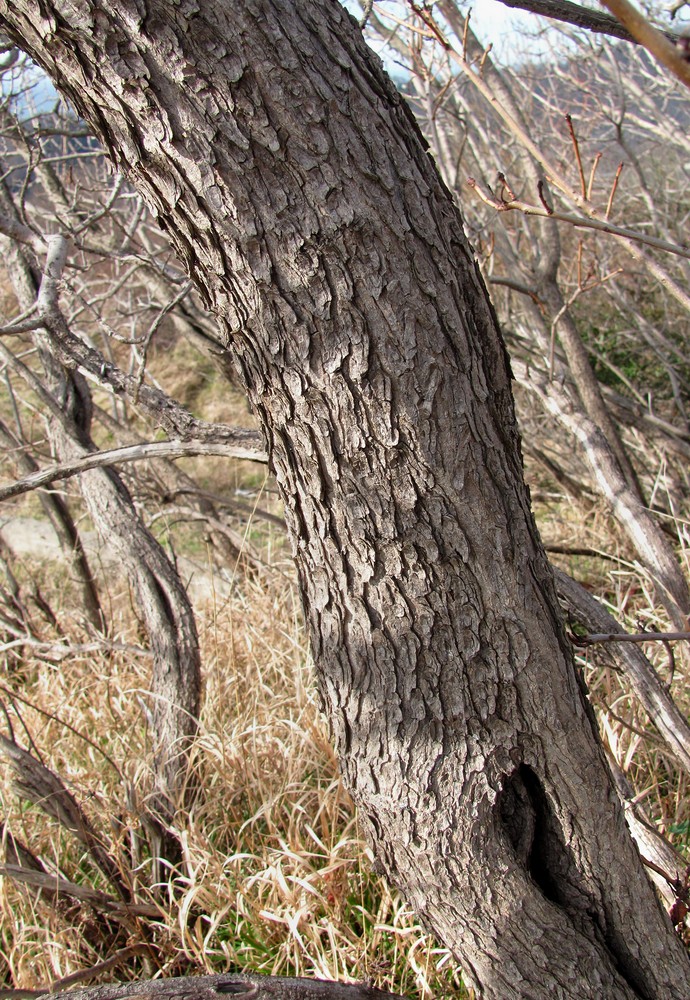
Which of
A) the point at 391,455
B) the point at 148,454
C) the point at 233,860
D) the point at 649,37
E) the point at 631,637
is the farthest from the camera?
the point at 233,860

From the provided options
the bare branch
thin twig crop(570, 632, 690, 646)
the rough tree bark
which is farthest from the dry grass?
the bare branch

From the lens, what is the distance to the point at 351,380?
1.18 meters

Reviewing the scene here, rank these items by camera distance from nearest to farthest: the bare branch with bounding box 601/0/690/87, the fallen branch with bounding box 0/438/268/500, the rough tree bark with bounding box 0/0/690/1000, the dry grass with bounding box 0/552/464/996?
1. the bare branch with bounding box 601/0/690/87
2. the rough tree bark with bounding box 0/0/690/1000
3. the fallen branch with bounding box 0/438/268/500
4. the dry grass with bounding box 0/552/464/996

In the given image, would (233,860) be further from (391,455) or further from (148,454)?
(391,455)

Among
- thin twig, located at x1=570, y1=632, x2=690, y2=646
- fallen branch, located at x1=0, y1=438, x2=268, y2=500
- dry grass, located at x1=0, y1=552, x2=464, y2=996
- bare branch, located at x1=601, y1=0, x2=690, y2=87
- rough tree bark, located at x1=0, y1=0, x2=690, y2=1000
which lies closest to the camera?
bare branch, located at x1=601, y1=0, x2=690, y2=87

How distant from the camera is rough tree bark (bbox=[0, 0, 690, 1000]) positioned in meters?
1.07

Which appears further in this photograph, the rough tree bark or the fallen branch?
the fallen branch

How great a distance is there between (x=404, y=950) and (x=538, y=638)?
1.46 meters

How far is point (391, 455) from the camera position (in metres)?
1.22

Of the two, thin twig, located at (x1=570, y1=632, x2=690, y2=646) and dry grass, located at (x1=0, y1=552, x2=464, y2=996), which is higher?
thin twig, located at (x1=570, y1=632, x2=690, y2=646)

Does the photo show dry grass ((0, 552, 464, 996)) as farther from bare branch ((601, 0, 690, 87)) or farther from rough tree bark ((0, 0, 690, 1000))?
bare branch ((601, 0, 690, 87))

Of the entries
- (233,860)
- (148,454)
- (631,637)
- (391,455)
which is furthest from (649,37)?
(233,860)

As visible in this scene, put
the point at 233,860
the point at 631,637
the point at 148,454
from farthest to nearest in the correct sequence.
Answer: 1. the point at 233,860
2. the point at 148,454
3. the point at 631,637

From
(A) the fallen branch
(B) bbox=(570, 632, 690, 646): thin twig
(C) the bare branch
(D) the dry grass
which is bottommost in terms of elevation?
(D) the dry grass
